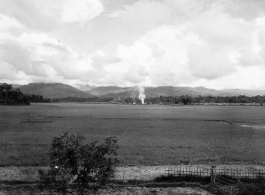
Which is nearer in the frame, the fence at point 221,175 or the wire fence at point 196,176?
the fence at point 221,175

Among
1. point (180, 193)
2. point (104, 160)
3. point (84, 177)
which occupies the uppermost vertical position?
point (104, 160)

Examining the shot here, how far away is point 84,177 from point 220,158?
22480 mm

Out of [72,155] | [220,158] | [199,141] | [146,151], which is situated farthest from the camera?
[199,141]

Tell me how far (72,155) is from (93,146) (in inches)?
51.0

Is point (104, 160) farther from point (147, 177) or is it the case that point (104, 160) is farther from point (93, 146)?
point (147, 177)

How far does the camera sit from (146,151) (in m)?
35.0

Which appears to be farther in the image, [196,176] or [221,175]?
[221,175]

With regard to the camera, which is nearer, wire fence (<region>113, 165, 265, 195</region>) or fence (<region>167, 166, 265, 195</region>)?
fence (<region>167, 166, 265, 195</region>)

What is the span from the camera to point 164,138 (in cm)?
4712

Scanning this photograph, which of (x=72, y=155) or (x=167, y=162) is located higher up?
(x=72, y=155)

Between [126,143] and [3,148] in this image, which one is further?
[126,143]

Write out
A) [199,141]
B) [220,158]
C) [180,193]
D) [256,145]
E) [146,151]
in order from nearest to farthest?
[180,193]
[220,158]
[146,151]
[256,145]
[199,141]

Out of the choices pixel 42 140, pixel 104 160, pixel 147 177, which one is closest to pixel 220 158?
pixel 147 177

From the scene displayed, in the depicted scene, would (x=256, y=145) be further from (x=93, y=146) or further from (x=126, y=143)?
(x=93, y=146)
